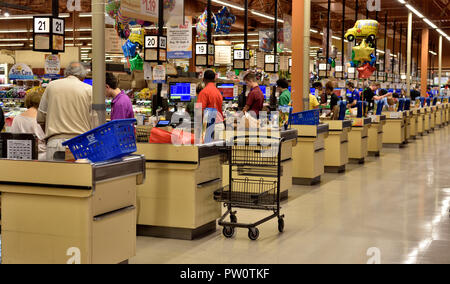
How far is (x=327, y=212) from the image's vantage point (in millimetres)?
7785

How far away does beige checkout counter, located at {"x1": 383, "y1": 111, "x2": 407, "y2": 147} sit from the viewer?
17.2 meters

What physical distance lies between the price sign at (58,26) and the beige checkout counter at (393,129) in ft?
39.9

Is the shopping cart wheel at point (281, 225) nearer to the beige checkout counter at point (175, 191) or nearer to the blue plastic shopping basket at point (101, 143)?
the beige checkout counter at point (175, 191)

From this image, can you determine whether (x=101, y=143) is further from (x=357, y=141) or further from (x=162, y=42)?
(x=357, y=141)

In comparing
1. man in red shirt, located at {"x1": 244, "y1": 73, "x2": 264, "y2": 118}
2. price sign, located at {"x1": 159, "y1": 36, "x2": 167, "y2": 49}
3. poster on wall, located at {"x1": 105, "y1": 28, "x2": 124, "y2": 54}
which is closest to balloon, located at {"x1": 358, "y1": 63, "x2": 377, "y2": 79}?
man in red shirt, located at {"x1": 244, "y1": 73, "x2": 264, "y2": 118}

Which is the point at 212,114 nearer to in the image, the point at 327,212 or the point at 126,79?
the point at 327,212

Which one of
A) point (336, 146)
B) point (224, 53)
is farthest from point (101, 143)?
point (224, 53)

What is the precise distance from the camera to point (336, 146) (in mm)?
11586

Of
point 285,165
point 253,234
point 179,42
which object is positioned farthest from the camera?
point 179,42

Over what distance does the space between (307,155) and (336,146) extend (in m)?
1.78
